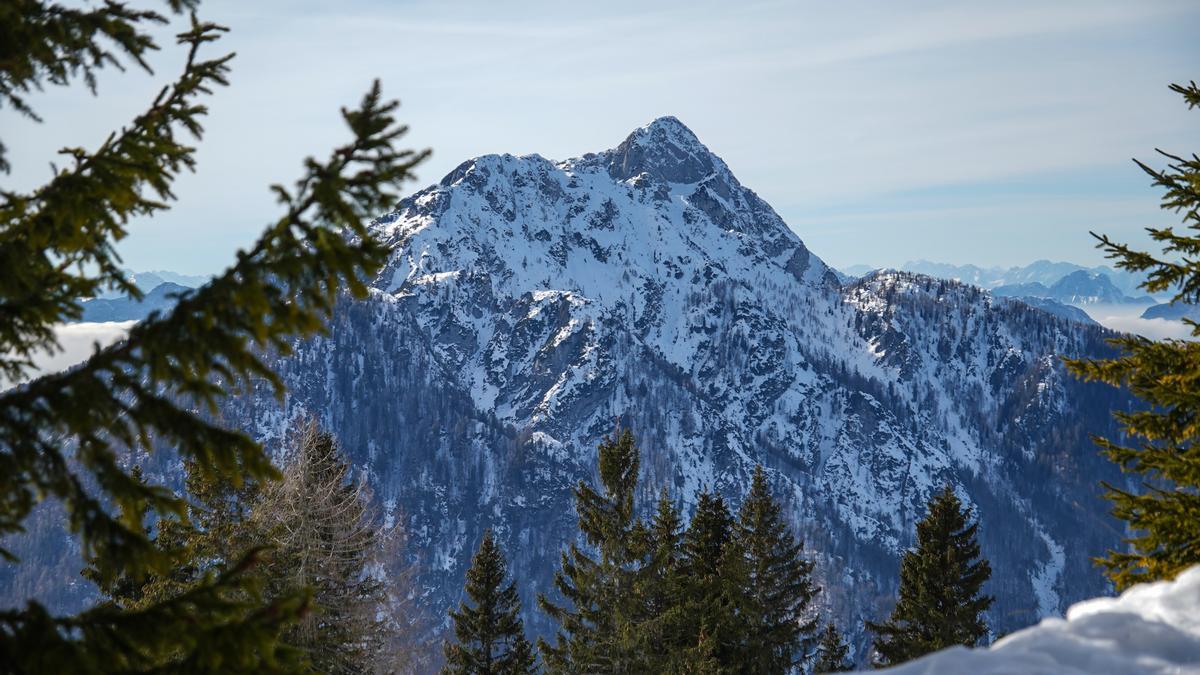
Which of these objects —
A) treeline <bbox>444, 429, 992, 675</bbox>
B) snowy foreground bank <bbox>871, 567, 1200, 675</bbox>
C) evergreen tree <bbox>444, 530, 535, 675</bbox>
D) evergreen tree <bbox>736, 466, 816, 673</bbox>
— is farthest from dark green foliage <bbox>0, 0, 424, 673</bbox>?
evergreen tree <bbox>444, 530, 535, 675</bbox>

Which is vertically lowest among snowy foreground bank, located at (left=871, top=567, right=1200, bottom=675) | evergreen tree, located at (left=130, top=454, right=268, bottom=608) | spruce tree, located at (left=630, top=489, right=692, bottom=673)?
snowy foreground bank, located at (left=871, top=567, right=1200, bottom=675)

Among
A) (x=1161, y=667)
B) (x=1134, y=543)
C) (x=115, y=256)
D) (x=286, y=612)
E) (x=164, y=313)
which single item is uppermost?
(x=115, y=256)

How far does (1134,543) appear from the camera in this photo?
1017 cm

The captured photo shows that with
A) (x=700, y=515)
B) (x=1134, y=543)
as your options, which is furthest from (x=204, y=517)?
(x=1134, y=543)

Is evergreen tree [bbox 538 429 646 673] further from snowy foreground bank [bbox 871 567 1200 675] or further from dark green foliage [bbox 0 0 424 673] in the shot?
dark green foliage [bbox 0 0 424 673]

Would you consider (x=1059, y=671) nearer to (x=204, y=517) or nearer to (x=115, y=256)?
(x=115, y=256)

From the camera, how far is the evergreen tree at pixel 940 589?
25.8 metres

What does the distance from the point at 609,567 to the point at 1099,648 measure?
1596 centimetres

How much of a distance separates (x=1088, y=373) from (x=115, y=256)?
11.1 meters

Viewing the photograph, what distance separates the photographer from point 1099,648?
6.47 metres

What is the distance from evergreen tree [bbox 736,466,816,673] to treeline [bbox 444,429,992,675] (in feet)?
0.17

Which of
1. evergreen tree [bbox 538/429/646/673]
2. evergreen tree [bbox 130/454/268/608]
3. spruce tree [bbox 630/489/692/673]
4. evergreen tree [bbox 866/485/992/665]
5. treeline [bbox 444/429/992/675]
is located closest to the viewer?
evergreen tree [bbox 130/454/268/608]

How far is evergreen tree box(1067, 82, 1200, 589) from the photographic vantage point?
10.2 meters

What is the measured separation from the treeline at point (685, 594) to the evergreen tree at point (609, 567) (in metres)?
0.04
